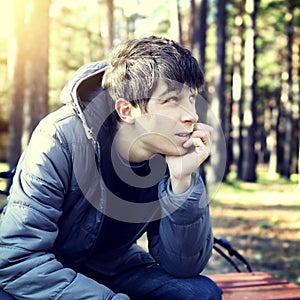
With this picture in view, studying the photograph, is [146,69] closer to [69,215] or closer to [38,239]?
[69,215]

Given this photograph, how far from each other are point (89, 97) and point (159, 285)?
0.94m

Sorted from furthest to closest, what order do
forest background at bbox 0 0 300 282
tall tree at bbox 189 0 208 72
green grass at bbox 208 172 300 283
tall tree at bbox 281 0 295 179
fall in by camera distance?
1. tall tree at bbox 281 0 295 179
2. tall tree at bbox 189 0 208 72
3. forest background at bbox 0 0 300 282
4. green grass at bbox 208 172 300 283

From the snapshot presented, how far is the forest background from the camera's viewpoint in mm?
9609

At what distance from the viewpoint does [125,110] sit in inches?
101

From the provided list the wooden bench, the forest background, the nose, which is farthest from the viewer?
the forest background

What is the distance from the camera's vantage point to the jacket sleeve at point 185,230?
8.13ft

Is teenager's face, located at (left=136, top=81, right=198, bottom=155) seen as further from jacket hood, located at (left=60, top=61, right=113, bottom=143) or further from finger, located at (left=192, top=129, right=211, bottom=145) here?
jacket hood, located at (left=60, top=61, right=113, bottom=143)

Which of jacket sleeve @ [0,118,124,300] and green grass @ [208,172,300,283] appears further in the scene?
green grass @ [208,172,300,283]

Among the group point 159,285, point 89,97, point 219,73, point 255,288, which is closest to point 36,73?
point 255,288

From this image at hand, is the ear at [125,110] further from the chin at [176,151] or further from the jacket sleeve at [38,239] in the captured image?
the jacket sleeve at [38,239]

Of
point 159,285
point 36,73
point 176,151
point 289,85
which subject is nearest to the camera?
point 176,151

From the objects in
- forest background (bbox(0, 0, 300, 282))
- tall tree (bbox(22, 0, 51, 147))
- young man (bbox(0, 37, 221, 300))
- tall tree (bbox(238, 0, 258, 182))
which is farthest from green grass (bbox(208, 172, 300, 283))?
tall tree (bbox(238, 0, 258, 182))

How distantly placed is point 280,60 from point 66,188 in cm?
3104

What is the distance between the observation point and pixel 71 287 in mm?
2211
